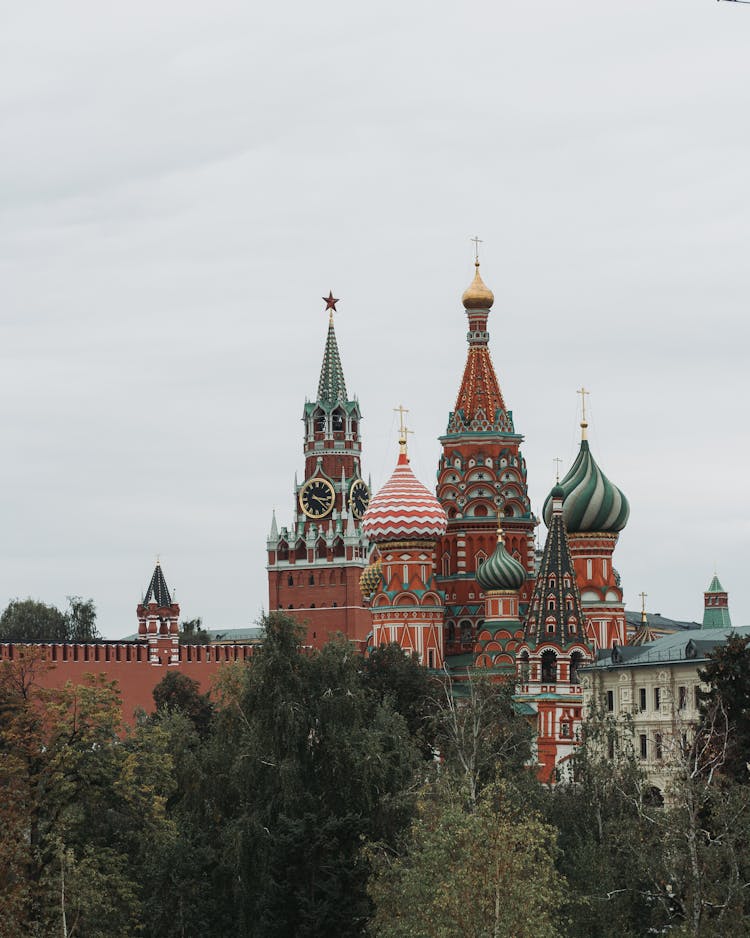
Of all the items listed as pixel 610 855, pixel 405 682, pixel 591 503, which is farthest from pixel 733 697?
pixel 591 503

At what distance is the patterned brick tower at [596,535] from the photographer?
8088 cm

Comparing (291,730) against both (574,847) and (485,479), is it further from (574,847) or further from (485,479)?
(485,479)

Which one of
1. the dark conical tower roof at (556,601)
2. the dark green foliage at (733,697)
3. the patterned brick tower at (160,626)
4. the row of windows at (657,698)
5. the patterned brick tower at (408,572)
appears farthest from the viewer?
the patterned brick tower at (160,626)

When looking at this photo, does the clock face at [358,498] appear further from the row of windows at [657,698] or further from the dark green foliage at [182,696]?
the row of windows at [657,698]

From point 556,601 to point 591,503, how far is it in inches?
336

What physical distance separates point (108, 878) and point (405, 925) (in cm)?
795

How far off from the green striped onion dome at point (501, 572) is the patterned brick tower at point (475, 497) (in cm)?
339

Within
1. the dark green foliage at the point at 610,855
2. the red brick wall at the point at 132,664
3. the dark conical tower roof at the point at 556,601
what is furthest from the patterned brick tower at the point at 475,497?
the dark green foliage at the point at 610,855

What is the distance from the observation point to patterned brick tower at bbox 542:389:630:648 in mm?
80875

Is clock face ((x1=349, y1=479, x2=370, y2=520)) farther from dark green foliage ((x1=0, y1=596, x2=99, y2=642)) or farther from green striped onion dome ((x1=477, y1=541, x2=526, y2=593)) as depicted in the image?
green striped onion dome ((x1=477, y1=541, x2=526, y2=593))

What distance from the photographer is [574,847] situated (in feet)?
154

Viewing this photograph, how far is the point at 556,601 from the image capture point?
241 ft

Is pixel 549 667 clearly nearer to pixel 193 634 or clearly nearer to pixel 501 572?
pixel 501 572

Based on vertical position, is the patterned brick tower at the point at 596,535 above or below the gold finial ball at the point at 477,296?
below
